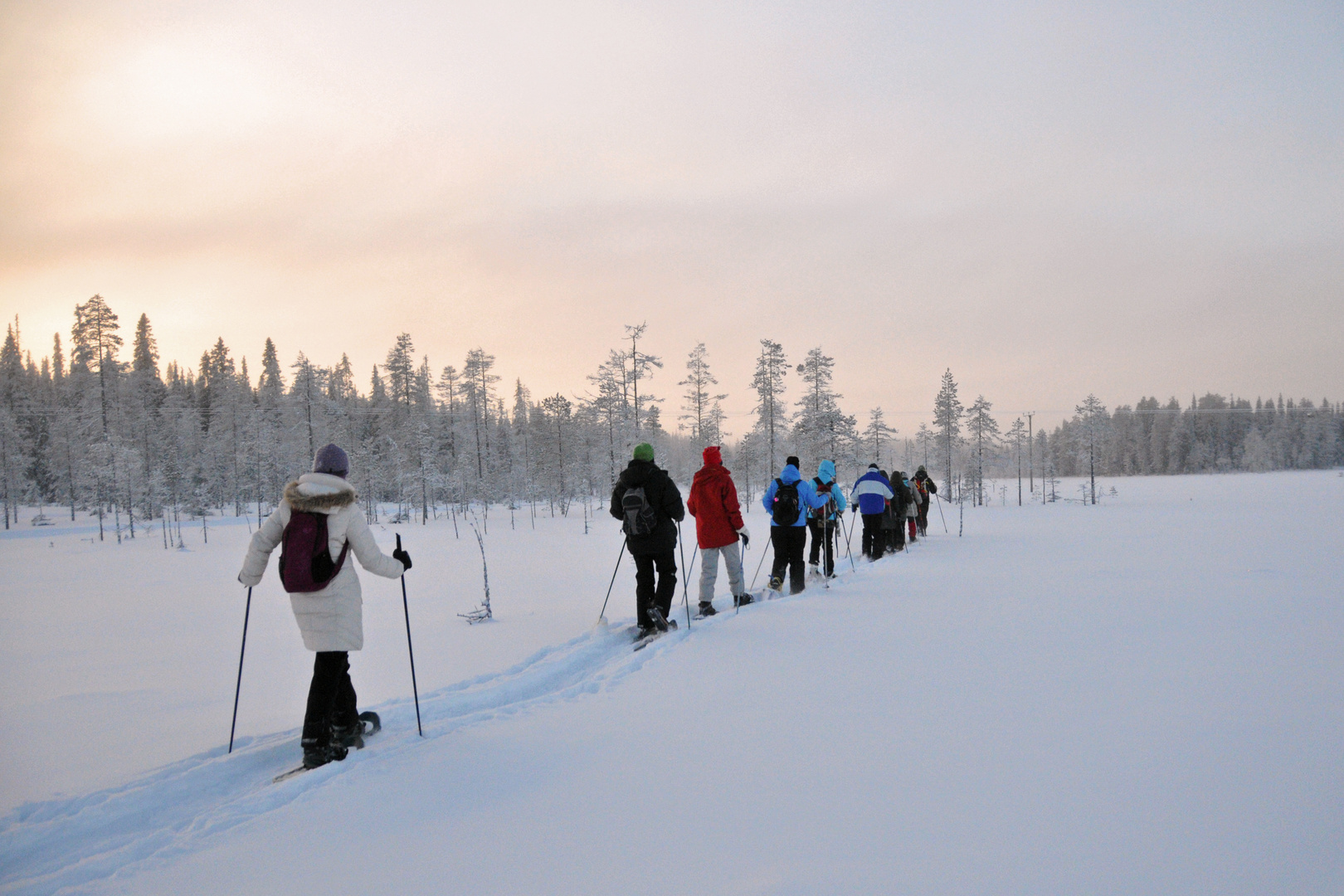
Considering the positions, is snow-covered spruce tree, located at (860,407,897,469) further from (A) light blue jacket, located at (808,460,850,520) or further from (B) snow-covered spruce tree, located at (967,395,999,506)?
(A) light blue jacket, located at (808,460,850,520)

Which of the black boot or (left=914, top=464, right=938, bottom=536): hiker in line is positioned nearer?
the black boot

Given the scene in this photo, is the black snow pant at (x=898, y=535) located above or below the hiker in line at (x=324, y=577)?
below

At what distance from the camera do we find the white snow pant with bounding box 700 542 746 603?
9016 mm

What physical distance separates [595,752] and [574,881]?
1384 millimetres

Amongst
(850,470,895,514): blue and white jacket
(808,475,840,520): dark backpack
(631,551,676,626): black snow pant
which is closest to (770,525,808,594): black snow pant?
(808,475,840,520): dark backpack

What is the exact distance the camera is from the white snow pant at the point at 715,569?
9016 millimetres

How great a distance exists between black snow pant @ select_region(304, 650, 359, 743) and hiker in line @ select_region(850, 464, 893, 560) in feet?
38.0

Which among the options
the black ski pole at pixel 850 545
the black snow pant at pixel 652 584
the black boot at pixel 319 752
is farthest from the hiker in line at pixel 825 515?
the black boot at pixel 319 752

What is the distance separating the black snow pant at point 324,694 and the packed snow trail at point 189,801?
282 mm

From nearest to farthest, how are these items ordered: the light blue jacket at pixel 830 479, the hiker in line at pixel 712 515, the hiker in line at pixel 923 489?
the hiker in line at pixel 712 515
the light blue jacket at pixel 830 479
the hiker in line at pixel 923 489

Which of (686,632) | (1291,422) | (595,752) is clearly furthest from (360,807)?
(1291,422)

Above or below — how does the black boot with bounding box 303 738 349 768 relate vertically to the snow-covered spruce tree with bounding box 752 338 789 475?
below

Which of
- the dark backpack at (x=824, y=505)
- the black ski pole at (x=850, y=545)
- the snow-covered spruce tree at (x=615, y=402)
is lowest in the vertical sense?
the black ski pole at (x=850, y=545)

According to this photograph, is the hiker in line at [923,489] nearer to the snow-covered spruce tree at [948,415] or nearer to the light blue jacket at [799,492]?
the light blue jacket at [799,492]
